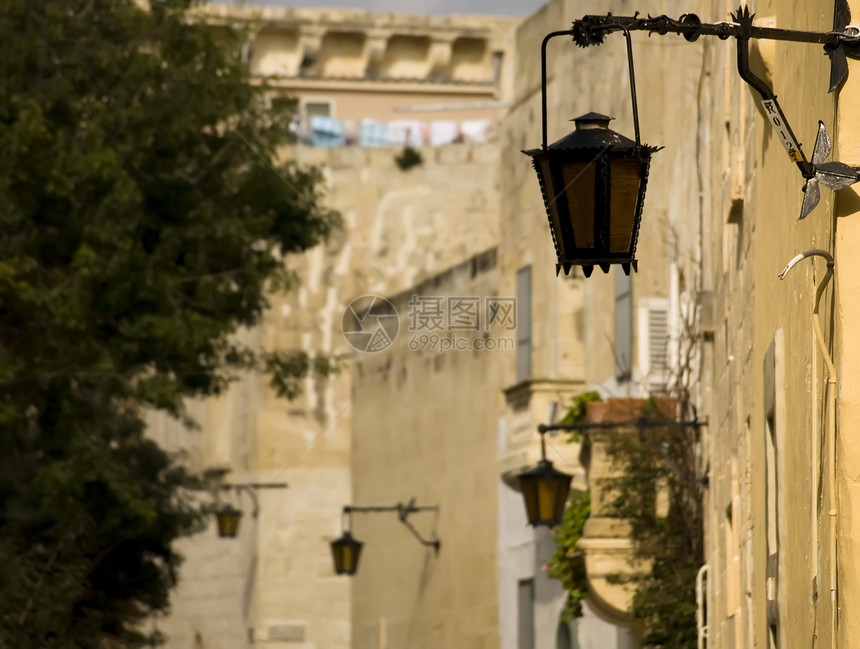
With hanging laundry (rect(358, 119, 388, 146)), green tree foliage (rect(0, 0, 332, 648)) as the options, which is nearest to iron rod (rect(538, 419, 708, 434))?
green tree foliage (rect(0, 0, 332, 648))

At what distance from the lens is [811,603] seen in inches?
257

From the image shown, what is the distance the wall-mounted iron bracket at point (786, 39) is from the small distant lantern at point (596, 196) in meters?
0.40

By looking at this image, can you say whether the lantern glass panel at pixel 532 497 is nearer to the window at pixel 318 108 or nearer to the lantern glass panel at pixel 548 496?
the lantern glass panel at pixel 548 496

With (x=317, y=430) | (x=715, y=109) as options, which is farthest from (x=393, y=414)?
(x=715, y=109)

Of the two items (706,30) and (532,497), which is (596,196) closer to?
(706,30)

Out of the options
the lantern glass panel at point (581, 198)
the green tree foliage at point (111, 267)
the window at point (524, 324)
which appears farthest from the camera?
the window at point (524, 324)

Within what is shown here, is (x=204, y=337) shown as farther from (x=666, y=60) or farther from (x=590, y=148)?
(x=590, y=148)

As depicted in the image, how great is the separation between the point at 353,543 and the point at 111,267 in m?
7.38

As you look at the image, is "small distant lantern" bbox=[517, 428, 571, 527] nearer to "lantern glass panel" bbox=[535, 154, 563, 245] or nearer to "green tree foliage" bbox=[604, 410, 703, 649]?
"green tree foliage" bbox=[604, 410, 703, 649]

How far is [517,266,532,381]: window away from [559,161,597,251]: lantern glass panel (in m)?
14.5

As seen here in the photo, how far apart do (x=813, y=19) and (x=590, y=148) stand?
1.19 metres

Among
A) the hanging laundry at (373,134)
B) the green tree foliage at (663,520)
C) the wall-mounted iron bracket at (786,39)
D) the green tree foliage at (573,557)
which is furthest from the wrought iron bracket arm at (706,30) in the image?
the hanging laundry at (373,134)

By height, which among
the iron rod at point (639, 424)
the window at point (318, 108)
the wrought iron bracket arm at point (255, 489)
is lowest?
the iron rod at point (639, 424)

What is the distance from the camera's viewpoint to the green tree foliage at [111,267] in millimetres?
15836
